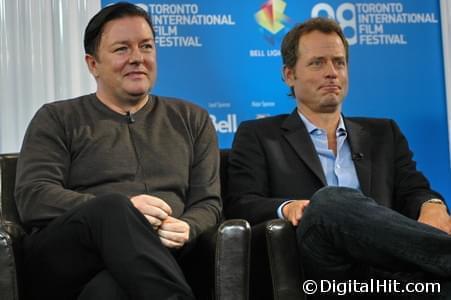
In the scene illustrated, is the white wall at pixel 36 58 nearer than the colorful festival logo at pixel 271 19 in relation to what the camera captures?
Yes

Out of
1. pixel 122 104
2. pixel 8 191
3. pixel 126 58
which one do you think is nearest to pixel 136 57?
pixel 126 58

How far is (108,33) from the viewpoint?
9.70ft

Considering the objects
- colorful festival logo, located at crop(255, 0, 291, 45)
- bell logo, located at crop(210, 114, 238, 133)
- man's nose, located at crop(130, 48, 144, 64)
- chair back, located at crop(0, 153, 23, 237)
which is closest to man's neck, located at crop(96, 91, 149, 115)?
man's nose, located at crop(130, 48, 144, 64)

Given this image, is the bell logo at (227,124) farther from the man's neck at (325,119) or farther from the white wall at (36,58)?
the man's neck at (325,119)

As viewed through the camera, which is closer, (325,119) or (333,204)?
(333,204)

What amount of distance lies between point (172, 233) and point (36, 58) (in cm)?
206

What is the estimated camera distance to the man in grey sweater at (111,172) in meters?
2.28

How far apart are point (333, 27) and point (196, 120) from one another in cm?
72

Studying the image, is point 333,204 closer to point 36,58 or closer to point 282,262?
point 282,262

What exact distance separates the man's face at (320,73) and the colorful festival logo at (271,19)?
128cm

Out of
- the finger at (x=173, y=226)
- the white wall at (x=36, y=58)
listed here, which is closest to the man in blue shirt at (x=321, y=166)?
the finger at (x=173, y=226)

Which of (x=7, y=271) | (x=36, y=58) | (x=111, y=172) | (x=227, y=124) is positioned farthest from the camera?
(x=227, y=124)

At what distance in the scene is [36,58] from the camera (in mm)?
4223

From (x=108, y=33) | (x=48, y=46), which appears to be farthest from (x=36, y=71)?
(x=108, y=33)
